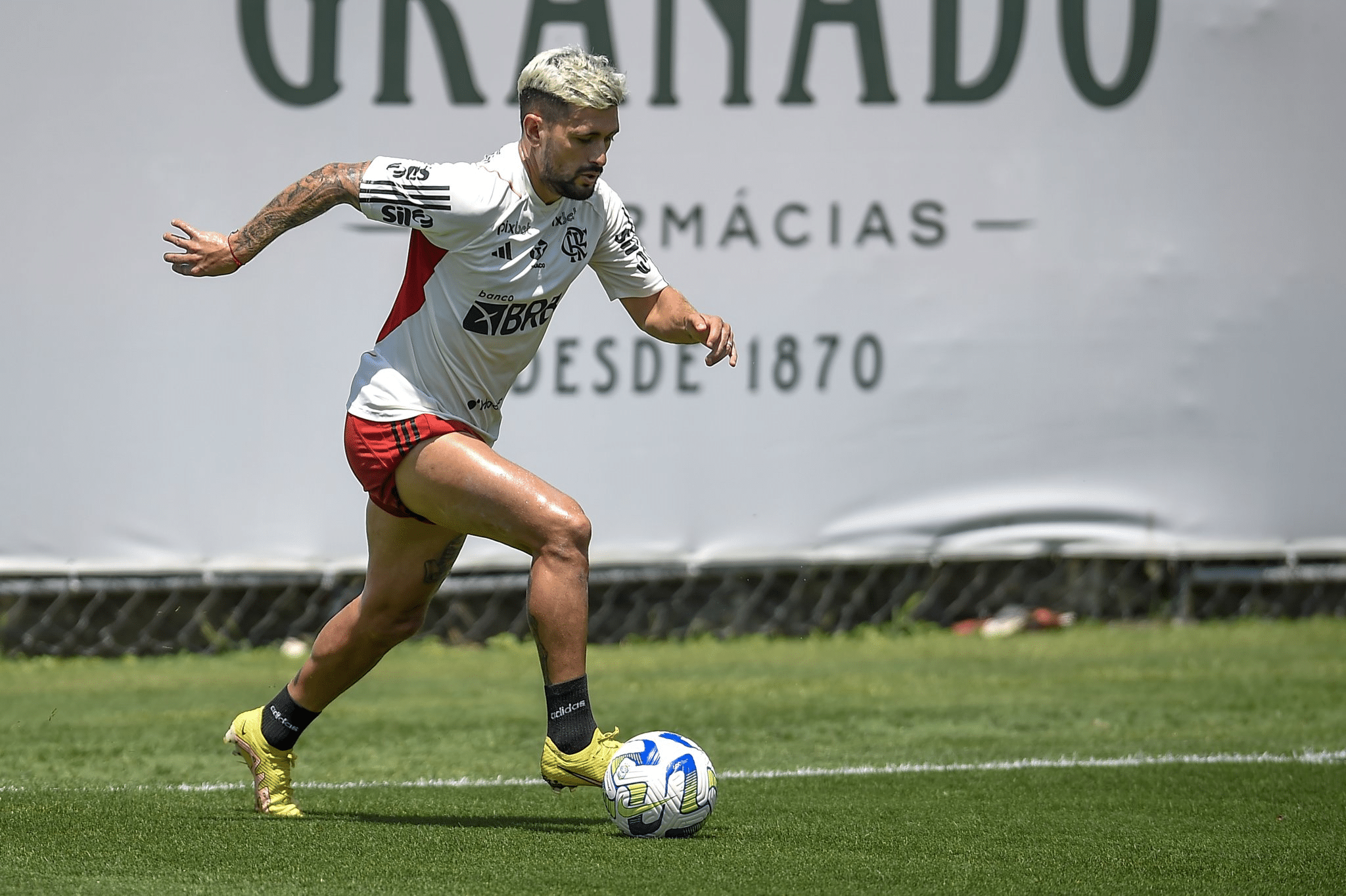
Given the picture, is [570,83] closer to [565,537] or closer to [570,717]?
[565,537]

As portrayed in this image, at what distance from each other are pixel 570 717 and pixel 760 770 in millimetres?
1458

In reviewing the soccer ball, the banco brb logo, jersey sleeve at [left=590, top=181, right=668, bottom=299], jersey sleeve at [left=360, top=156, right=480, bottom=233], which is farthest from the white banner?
the soccer ball

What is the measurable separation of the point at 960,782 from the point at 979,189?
3.83 metres

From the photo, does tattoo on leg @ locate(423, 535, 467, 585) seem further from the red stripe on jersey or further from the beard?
the beard

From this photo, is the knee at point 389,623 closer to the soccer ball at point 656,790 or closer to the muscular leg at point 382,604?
the muscular leg at point 382,604

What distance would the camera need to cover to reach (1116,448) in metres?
7.86

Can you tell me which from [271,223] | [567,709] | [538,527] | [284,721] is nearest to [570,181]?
[271,223]

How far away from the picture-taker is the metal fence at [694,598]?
7688 mm

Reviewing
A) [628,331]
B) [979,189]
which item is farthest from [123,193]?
[979,189]

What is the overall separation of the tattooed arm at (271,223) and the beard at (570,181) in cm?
46

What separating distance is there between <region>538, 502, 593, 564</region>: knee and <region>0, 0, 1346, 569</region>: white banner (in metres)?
3.81

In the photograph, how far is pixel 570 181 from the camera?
4.06 m

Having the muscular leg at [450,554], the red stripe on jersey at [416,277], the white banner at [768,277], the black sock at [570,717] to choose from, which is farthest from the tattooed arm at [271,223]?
the white banner at [768,277]

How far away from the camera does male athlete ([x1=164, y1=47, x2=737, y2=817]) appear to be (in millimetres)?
3908
